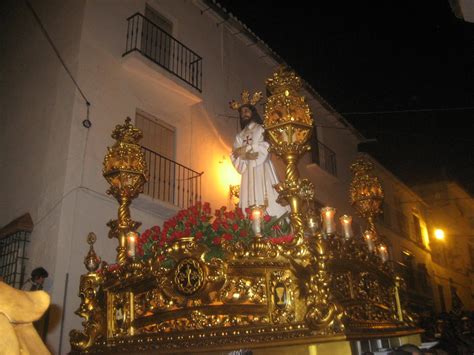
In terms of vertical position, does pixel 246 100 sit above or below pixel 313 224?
above

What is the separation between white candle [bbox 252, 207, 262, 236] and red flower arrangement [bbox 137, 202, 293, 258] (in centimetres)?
26

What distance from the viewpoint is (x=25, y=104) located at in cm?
1021

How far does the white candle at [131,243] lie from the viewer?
17.5ft

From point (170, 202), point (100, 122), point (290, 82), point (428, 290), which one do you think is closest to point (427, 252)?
point (428, 290)

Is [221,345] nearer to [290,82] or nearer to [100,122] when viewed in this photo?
[290,82]

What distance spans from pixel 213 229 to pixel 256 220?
649mm

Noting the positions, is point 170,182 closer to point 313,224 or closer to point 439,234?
point 313,224

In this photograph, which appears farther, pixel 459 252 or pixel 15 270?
pixel 459 252

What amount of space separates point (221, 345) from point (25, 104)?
800cm

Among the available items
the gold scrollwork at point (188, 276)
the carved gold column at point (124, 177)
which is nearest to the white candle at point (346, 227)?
the gold scrollwork at point (188, 276)

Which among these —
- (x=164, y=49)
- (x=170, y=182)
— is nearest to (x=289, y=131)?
(x=170, y=182)

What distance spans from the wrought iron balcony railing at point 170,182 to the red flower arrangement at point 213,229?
13.5 ft

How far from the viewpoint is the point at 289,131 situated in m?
4.82

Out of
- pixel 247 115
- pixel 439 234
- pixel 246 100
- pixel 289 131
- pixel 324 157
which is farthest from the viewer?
pixel 439 234
